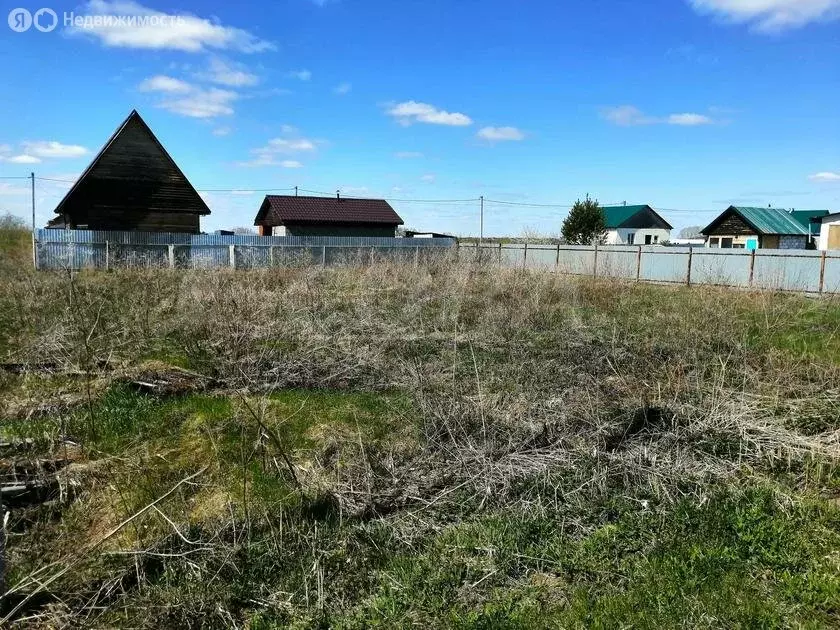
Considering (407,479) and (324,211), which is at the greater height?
(324,211)

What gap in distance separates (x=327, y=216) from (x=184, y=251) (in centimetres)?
1194

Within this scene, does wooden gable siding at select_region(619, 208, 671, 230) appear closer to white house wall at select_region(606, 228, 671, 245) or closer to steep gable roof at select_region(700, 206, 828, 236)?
white house wall at select_region(606, 228, 671, 245)

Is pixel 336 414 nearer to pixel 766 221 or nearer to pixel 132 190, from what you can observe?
pixel 132 190

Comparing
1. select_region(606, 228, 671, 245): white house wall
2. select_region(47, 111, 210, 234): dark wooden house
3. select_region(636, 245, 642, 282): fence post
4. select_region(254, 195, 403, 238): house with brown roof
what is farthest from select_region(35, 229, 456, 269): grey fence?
select_region(606, 228, 671, 245): white house wall

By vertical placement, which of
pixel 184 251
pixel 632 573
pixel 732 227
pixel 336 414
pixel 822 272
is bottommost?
pixel 632 573

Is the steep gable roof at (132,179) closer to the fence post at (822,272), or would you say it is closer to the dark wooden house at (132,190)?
the dark wooden house at (132,190)

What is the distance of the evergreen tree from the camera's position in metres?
38.6

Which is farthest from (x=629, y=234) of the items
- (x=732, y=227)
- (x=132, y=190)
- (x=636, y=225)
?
(x=132, y=190)

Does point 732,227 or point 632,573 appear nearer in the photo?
point 632,573

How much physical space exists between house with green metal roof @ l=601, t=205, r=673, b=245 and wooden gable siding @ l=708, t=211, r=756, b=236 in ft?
49.0

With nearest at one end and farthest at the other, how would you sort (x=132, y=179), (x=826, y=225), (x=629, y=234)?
(x=132, y=179) < (x=826, y=225) < (x=629, y=234)

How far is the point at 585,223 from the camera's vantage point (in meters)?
38.9

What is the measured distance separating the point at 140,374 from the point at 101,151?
2213cm

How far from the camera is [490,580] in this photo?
329 centimetres
